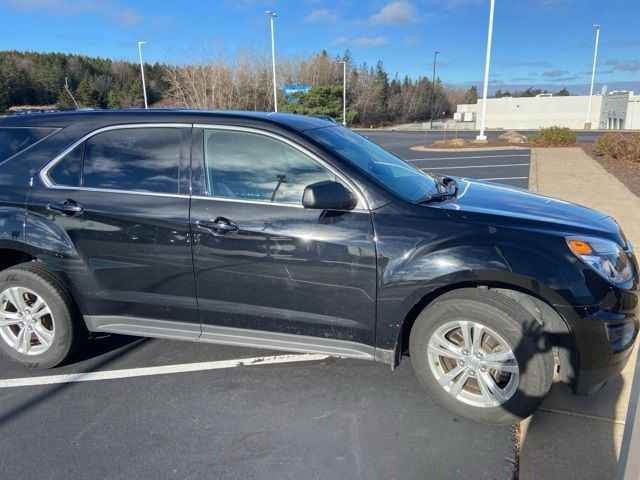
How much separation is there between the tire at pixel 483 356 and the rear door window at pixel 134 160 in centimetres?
191

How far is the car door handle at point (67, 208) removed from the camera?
334 cm

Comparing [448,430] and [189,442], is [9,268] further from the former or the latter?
[448,430]

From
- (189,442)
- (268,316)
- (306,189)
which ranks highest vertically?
(306,189)

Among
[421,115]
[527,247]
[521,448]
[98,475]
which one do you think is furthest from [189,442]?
[421,115]

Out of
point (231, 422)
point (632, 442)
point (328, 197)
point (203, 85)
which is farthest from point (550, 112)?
point (632, 442)

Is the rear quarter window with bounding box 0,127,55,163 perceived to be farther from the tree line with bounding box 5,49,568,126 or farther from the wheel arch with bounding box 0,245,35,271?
the tree line with bounding box 5,49,568,126

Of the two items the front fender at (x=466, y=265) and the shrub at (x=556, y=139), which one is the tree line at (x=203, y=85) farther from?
the front fender at (x=466, y=265)

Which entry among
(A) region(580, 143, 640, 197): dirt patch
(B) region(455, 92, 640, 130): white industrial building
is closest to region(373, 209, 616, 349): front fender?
(A) region(580, 143, 640, 197): dirt patch

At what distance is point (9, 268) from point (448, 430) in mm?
3279

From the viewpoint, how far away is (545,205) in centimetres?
333

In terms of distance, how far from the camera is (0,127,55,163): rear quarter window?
358 centimetres

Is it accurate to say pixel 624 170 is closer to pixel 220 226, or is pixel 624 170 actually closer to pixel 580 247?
pixel 580 247

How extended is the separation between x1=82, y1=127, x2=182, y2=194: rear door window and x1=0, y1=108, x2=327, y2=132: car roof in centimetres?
10

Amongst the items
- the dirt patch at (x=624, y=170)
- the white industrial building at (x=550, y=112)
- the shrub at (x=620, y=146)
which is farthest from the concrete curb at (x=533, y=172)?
the white industrial building at (x=550, y=112)
